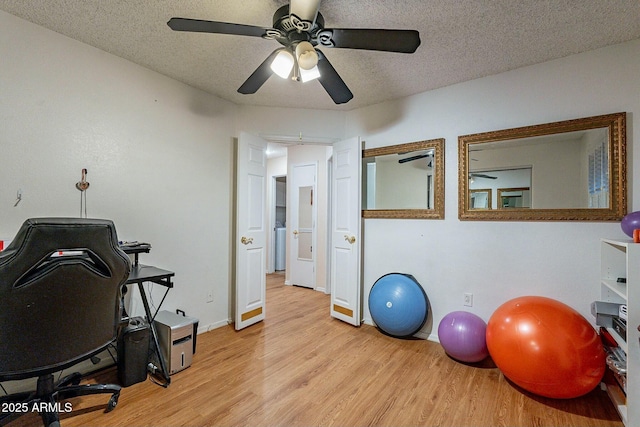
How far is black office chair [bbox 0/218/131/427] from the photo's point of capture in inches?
47.3

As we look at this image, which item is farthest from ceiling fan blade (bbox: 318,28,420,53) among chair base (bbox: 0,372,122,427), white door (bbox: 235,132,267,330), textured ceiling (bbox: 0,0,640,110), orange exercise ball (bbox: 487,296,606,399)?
chair base (bbox: 0,372,122,427)

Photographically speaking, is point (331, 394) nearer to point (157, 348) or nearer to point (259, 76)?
point (157, 348)

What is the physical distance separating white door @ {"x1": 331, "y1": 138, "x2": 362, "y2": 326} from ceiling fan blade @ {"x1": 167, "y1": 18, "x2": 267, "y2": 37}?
1.82 metres

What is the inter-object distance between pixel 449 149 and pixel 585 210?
113cm

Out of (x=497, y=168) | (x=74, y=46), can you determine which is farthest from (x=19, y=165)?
(x=497, y=168)

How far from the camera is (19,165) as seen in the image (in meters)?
1.90

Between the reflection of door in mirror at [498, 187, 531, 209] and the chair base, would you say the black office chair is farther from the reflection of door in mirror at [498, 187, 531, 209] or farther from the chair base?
the reflection of door in mirror at [498, 187, 531, 209]

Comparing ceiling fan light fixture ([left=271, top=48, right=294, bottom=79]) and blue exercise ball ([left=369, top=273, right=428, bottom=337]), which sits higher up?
ceiling fan light fixture ([left=271, top=48, right=294, bottom=79])

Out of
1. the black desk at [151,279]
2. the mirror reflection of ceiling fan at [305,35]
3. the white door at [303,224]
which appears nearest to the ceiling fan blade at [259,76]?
the mirror reflection of ceiling fan at [305,35]

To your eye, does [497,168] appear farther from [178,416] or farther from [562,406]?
[178,416]

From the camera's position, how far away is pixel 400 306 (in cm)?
267

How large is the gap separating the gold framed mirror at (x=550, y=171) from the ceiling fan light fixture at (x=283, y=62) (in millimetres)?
1771

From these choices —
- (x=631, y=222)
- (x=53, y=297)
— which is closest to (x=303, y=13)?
(x=53, y=297)

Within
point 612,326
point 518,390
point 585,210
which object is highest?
point 585,210
